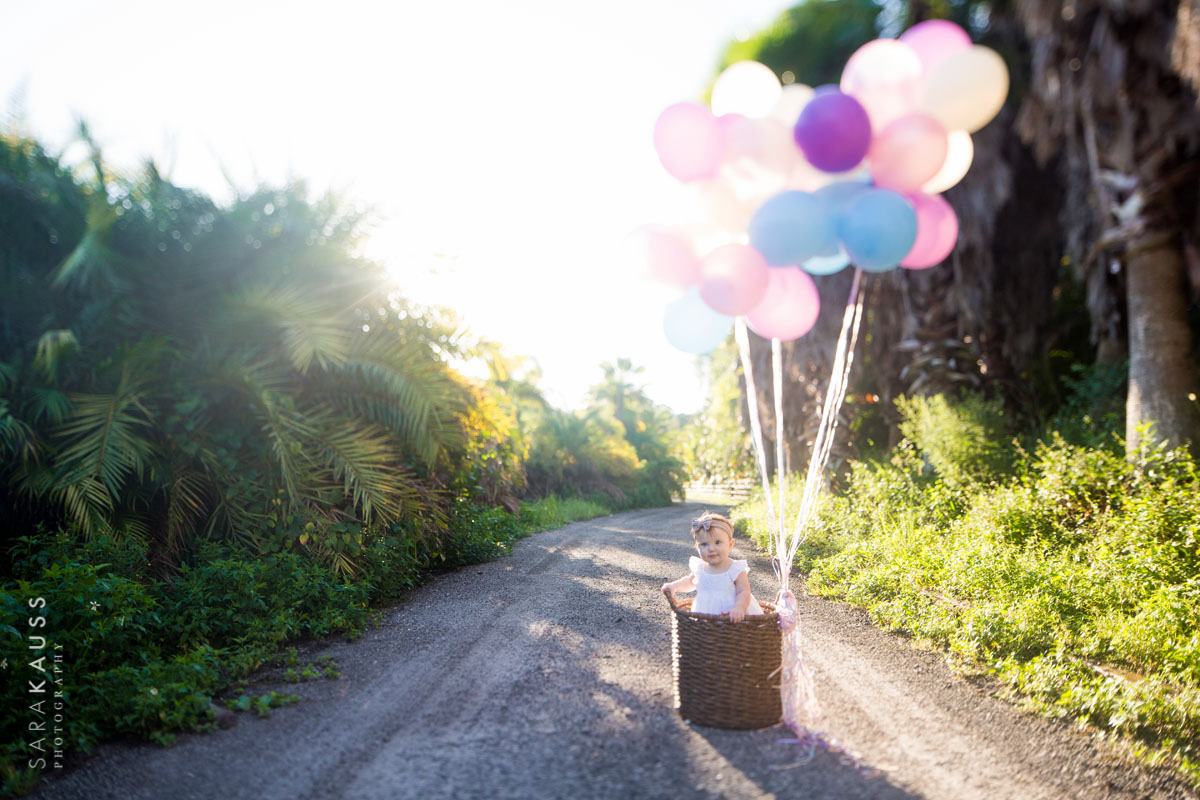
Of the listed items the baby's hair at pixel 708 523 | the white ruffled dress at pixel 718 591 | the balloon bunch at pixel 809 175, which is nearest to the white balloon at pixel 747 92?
the balloon bunch at pixel 809 175

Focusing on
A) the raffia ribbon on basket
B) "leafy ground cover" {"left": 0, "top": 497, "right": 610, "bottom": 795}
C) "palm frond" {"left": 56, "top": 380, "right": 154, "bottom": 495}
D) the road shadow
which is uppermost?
"palm frond" {"left": 56, "top": 380, "right": 154, "bottom": 495}

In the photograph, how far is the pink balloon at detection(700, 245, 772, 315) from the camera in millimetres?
3738

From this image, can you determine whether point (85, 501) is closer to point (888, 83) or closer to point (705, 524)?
point (705, 524)

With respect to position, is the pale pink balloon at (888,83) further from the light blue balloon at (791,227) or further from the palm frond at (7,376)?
the palm frond at (7,376)

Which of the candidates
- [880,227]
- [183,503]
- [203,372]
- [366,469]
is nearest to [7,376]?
[203,372]

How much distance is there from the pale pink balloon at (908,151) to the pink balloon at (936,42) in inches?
14.2

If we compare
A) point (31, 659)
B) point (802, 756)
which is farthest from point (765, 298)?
point (31, 659)

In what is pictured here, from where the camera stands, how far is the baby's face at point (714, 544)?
427cm

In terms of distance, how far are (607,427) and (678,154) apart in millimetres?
25683

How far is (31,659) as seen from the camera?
4.24 metres

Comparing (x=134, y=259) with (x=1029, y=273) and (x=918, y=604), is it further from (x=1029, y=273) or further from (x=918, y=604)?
(x=1029, y=273)

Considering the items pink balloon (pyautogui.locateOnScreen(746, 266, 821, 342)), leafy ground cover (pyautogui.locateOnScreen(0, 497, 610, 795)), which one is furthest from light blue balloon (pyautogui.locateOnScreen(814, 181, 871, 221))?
leafy ground cover (pyautogui.locateOnScreen(0, 497, 610, 795))

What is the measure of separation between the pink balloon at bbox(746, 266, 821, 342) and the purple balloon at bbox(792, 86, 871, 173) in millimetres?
623

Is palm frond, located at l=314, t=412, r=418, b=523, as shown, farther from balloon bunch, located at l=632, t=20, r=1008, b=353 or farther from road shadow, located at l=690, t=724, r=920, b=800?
road shadow, located at l=690, t=724, r=920, b=800
